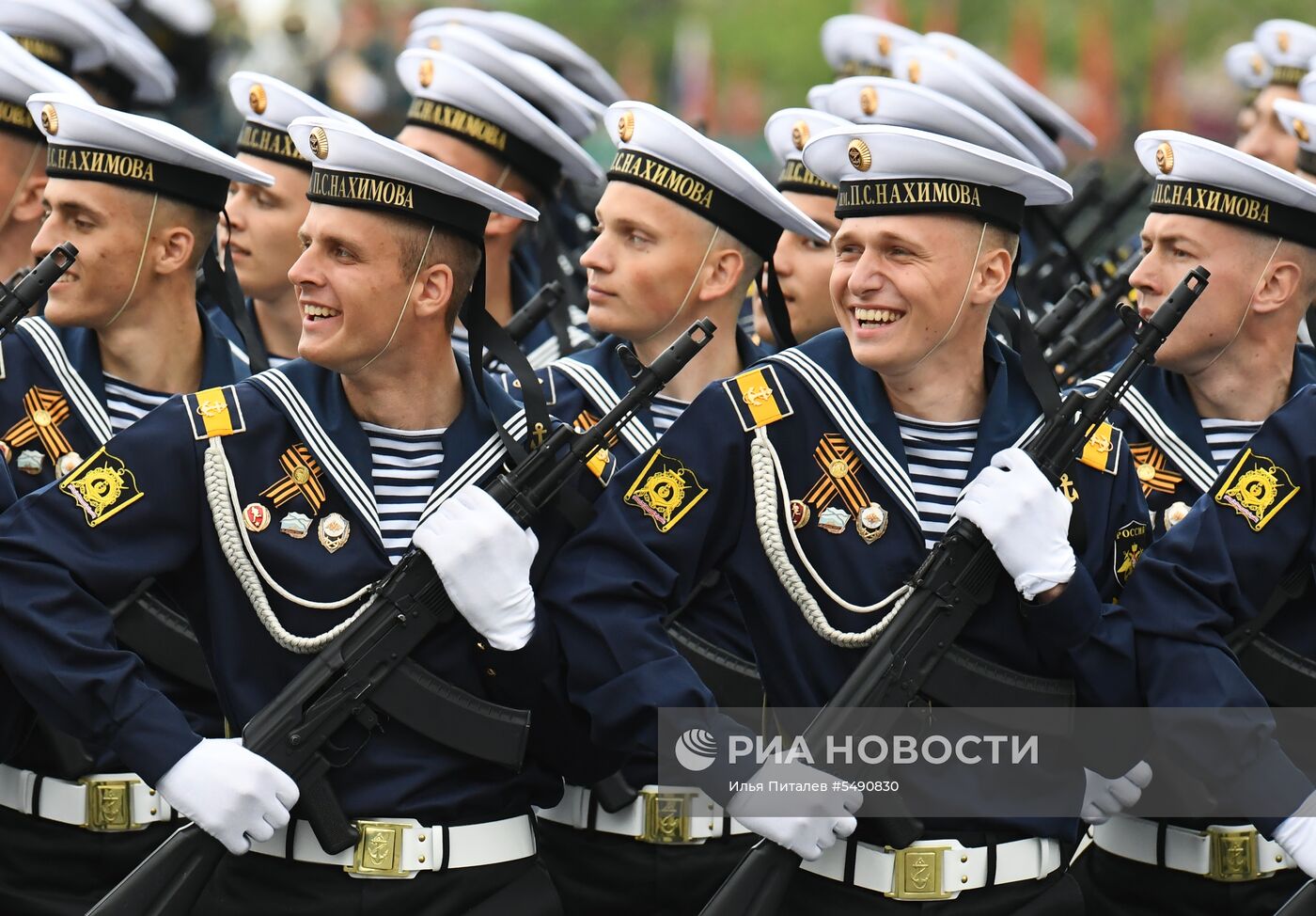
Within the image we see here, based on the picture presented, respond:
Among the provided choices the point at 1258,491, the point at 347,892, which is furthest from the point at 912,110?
the point at 347,892

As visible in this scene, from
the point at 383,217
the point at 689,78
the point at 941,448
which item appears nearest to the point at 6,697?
the point at 383,217

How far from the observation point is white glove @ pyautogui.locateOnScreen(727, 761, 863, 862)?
4809 mm

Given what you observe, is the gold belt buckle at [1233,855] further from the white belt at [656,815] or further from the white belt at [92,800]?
the white belt at [92,800]

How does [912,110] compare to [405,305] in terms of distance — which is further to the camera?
[912,110]

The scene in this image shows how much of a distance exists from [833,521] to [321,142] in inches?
61.8

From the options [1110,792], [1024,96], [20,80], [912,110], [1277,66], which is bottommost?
[1110,792]

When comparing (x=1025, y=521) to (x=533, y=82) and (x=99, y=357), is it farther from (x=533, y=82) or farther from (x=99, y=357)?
(x=533, y=82)

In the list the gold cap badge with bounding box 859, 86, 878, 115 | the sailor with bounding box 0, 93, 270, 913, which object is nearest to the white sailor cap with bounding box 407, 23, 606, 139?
the gold cap badge with bounding box 859, 86, 878, 115

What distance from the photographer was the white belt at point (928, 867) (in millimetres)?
5008

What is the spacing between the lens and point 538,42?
32.7ft

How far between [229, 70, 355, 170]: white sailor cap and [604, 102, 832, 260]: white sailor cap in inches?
55.9

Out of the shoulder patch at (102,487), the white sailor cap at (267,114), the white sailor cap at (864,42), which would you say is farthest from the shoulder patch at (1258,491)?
the white sailor cap at (864,42)

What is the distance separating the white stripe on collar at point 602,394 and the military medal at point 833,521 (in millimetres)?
1172

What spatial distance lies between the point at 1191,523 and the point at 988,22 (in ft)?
121
